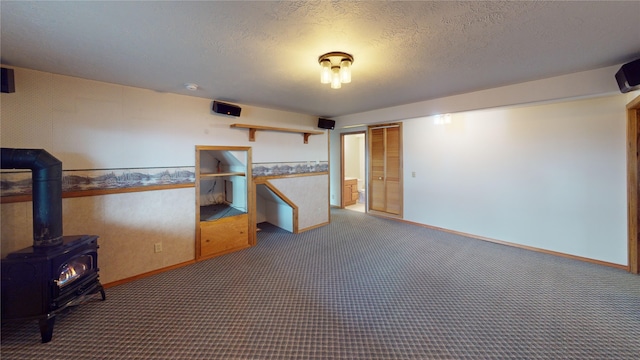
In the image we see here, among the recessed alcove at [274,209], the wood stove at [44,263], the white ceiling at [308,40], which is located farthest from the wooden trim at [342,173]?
the wood stove at [44,263]

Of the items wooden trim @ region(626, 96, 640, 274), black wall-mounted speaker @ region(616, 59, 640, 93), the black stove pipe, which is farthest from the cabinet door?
wooden trim @ region(626, 96, 640, 274)

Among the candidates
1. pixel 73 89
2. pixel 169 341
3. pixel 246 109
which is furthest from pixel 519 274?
pixel 73 89

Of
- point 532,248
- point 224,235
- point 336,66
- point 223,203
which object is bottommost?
point 532,248

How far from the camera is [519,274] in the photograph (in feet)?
9.84

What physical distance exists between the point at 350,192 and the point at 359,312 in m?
5.09

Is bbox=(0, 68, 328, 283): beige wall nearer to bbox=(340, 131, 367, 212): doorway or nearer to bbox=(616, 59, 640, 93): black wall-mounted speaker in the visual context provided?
bbox=(340, 131, 367, 212): doorway

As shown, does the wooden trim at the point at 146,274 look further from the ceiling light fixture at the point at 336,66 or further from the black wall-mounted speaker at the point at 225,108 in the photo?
the ceiling light fixture at the point at 336,66

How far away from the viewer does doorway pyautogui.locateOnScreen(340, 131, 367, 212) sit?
693cm

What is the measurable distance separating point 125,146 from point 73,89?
70cm

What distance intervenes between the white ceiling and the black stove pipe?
0.84 meters

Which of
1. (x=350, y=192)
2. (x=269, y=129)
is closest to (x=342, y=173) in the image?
(x=350, y=192)

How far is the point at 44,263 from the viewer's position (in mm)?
1966

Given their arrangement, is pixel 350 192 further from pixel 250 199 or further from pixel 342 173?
pixel 250 199

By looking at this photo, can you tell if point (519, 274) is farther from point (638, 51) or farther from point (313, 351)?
point (313, 351)
